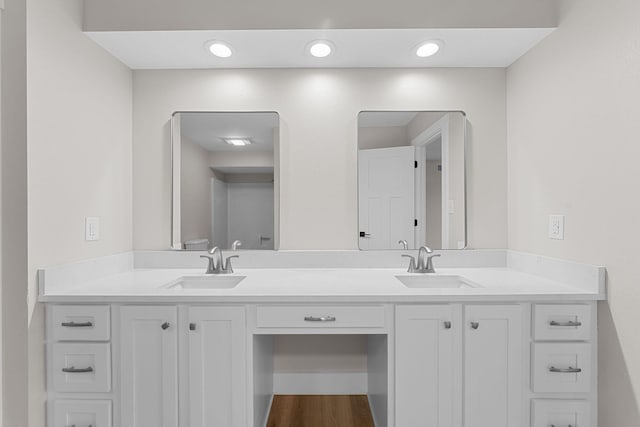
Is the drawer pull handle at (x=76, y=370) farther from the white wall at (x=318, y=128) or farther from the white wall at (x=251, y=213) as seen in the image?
the white wall at (x=251, y=213)

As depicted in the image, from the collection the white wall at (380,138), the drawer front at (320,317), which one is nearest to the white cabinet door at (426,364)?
the drawer front at (320,317)

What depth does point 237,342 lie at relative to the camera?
1562mm

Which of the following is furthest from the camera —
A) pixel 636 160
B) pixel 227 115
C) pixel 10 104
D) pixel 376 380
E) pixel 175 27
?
pixel 227 115

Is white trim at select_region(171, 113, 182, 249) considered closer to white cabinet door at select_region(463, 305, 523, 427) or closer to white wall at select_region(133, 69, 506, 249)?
white wall at select_region(133, 69, 506, 249)

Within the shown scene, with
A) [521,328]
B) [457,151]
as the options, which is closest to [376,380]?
[521,328]

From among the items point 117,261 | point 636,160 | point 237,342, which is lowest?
point 237,342

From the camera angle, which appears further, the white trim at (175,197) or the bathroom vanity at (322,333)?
the white trim at (175,197)

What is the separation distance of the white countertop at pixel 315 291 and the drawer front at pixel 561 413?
44cm

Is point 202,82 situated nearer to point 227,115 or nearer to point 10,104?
point 227,115

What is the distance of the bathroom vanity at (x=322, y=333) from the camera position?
1.56m

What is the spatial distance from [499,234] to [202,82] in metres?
1.99

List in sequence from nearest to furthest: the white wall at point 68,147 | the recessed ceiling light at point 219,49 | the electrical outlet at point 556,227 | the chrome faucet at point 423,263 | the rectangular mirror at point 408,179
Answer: the white wall at point 68,147 < the electrical outlet at point 556,227 < the recessed ceiling light at point 219,49 < the chrome faucet at point 423,263 < the rectangular mirror at point 408,179

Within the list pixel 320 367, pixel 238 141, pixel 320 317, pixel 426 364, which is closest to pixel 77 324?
pixel 320 317

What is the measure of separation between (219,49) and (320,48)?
531 millimetres
